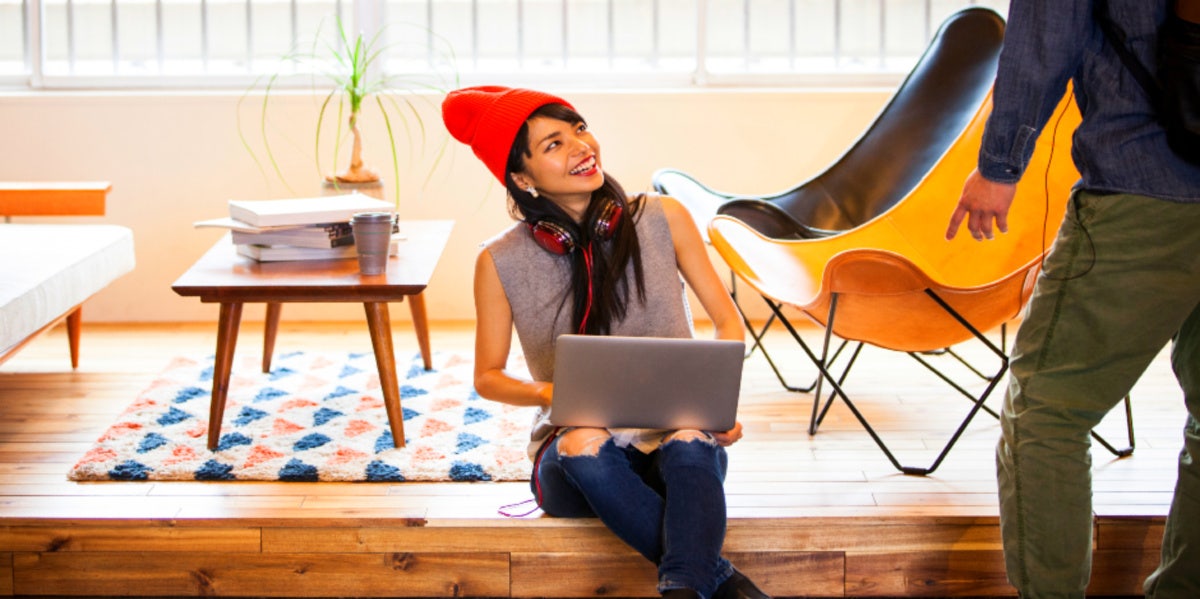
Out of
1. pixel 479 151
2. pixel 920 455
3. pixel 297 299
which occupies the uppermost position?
pixel 479 151

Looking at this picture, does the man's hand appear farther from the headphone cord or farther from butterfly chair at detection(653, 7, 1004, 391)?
butterfly chair at detection(653, 7, 1004, 391)

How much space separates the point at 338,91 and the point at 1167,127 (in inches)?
120

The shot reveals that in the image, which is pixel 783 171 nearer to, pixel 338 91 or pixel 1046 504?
pixel 338 91

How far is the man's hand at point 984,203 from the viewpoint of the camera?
1909 millimetres

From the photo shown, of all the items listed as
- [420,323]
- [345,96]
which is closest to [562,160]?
[420,323]

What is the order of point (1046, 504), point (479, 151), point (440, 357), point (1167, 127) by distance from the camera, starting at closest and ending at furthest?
point (1167, 127)
point (1046, 504)
point (479, 151)
point (440, 357)

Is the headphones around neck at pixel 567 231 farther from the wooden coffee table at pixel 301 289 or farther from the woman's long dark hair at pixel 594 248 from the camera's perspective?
the wooden coffee table at pixel 301 289

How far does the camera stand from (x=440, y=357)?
12.3ft

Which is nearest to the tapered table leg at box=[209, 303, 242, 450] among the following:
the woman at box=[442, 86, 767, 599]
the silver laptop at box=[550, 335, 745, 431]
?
the woman at box=[442, 86, 767, 599]

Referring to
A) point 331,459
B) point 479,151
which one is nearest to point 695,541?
point 479,151

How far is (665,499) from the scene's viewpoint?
7.28ft

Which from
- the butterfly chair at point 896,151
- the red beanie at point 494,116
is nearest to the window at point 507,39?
the butterfly chair at point 896,151

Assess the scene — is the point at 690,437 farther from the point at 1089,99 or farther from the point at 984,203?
the point at 1089,99

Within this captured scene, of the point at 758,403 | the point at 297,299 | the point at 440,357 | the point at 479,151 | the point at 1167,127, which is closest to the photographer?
the point at 1167,127
